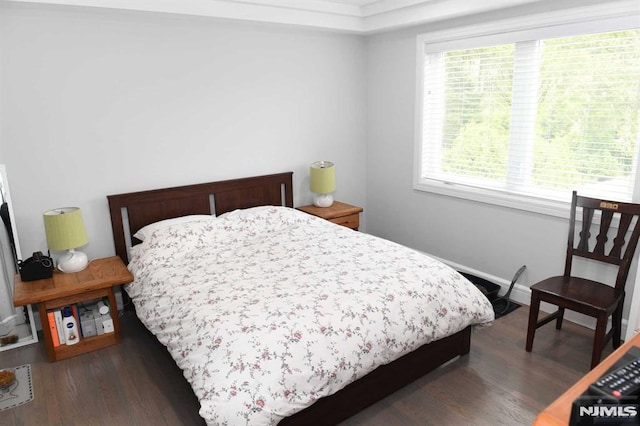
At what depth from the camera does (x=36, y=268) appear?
110 inches

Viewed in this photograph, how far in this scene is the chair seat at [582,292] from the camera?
246 centimetres

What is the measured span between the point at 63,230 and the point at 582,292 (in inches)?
129

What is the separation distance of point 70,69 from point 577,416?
11.1 ft

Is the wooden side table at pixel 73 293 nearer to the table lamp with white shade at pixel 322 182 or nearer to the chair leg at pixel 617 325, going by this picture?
the table lamp with white shade at pixel 322 182

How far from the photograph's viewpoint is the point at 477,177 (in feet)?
12.4

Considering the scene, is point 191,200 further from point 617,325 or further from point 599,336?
point 617,325

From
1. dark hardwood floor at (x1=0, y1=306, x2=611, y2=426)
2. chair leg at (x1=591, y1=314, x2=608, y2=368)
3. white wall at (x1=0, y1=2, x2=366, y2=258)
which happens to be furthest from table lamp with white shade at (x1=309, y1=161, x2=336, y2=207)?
chair leg at (x1=591, y1=314, x2=608, y2=368)

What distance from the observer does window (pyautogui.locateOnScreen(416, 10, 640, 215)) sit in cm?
280

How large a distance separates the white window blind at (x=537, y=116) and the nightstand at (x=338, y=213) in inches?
31.3

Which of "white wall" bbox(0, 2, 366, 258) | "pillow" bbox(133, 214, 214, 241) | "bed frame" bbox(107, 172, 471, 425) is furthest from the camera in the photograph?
"pillow" bbox(133, 214, 214, 241)

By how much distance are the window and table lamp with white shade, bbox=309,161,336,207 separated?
84 cm

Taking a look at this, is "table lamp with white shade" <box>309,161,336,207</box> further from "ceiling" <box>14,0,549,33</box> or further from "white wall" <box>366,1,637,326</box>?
"ceiling" <box>14,0,549,33</box>

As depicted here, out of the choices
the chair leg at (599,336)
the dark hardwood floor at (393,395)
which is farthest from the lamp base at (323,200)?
the chair leg at (599,336)

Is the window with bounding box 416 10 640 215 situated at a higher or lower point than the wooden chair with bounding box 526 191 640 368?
higher
